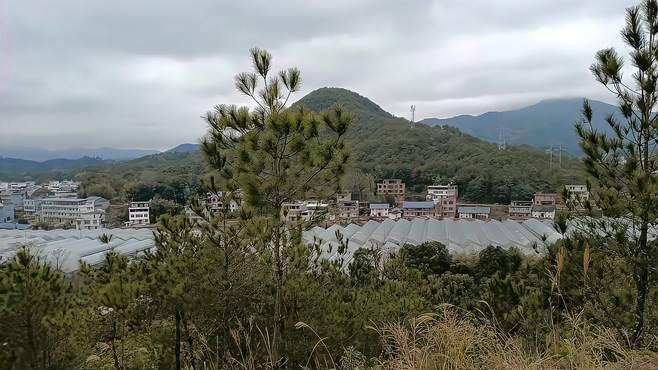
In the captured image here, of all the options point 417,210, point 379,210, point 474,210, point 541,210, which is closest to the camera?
point 541,210

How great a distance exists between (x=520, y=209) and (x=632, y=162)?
27.1 m

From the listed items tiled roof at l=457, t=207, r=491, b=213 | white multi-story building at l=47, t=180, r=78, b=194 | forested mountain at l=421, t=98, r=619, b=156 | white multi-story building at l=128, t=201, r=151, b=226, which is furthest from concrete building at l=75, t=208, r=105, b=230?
forested mountain at l=421, t=98, r=619, b=156

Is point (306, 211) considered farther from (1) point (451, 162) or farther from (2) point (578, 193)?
(1) point (451, 162)

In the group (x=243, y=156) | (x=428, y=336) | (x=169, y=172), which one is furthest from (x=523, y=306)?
(x=169, y=172)

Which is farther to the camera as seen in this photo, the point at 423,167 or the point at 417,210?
the point at 423,167

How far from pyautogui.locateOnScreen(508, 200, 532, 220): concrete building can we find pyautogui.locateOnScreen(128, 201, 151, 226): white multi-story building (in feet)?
71.1

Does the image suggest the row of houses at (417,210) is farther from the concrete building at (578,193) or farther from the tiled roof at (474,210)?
the concrete building at (578,193)

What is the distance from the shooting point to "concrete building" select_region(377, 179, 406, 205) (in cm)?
3509

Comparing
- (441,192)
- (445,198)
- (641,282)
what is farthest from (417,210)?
(641,282)

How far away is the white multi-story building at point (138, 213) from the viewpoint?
2609 cm

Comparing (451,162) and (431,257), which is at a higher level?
(451,162)

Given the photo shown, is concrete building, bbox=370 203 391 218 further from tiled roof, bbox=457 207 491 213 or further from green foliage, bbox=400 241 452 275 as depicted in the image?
green foliage, bbox=400 241 452 275

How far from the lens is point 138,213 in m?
27.0

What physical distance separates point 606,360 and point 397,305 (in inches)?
73.3
